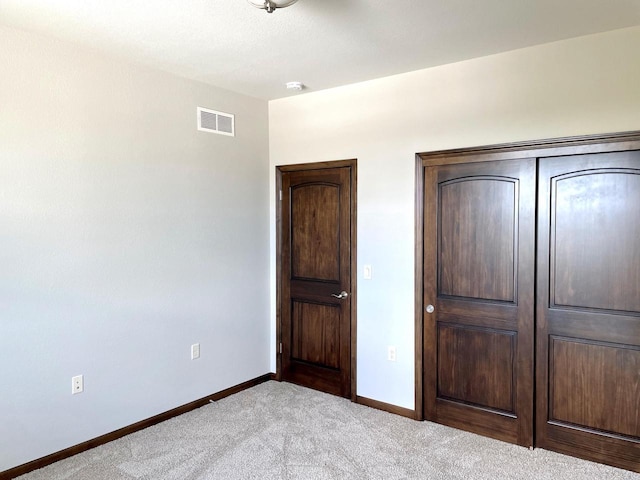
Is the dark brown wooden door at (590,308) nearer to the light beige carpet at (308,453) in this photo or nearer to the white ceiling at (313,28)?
the light beige carpet at (308,453)

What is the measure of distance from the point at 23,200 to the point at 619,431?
3.90 metres

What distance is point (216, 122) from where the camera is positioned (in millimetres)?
3736

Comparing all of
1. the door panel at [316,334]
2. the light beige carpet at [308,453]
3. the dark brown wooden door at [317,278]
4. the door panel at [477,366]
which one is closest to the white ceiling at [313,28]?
the dark brown wooden door at [317,278]

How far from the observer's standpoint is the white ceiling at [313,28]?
2.32m

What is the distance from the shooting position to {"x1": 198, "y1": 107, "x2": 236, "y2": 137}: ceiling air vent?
143 inches

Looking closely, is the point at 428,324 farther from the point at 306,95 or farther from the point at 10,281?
the point at 10,281

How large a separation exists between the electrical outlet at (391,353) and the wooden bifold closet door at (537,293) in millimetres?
257

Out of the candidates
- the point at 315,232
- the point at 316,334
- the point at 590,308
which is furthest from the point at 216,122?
the point at 590,308

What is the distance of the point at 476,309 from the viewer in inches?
124

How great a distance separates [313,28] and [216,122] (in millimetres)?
1455

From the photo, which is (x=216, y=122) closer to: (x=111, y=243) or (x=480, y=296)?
(x=111, y=243)

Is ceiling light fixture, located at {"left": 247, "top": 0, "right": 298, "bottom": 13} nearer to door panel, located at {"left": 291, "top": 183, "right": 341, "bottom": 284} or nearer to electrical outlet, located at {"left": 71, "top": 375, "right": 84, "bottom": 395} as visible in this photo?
door panel, located at {"left": 291, "top": 183, "right": 341, "bottom": 284}

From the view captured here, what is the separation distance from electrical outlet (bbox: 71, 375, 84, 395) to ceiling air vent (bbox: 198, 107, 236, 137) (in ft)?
6.78

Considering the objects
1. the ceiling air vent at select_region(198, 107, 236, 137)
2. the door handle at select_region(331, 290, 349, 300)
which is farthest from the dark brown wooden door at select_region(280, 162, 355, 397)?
the ceiling air vent at select_region(198, 107, 236, 137)
